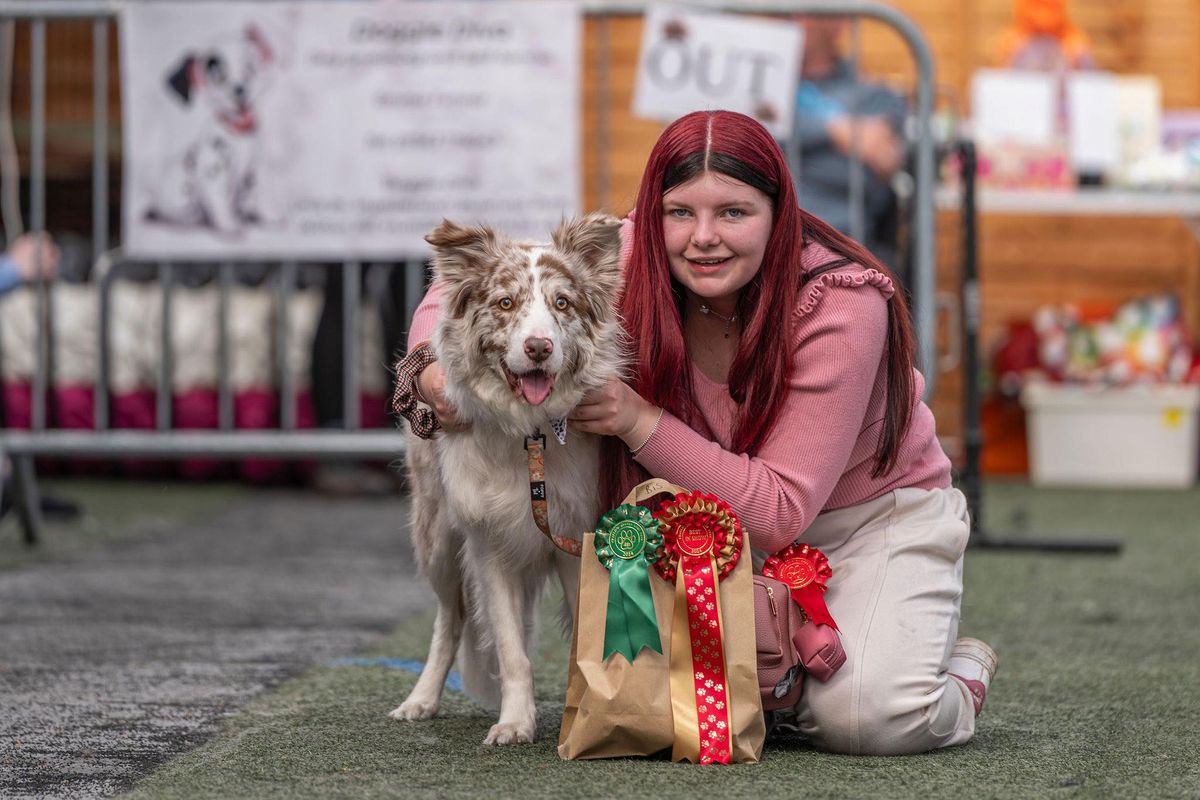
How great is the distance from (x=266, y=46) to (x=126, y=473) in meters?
3.27

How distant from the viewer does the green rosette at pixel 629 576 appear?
2.58 metres

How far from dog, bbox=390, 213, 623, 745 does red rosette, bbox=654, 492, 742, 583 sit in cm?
22

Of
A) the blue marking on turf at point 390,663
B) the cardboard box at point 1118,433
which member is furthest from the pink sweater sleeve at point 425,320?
the cardboard box at point 1118,433

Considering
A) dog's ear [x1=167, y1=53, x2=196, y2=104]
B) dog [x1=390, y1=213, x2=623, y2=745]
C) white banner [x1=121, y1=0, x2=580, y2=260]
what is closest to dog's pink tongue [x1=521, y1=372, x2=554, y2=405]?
dog [x1=390, y1=213, x2=623, y2=745]

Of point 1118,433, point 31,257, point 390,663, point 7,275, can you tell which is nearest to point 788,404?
point 390,663

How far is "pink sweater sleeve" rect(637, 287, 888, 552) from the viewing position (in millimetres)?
2666

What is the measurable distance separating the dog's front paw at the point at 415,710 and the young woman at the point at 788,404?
551 mm

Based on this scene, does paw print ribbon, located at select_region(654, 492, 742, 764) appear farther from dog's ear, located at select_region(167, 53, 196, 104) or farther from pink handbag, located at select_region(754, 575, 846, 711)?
dog's ear, located at select_region(167, 53, 196, 104)

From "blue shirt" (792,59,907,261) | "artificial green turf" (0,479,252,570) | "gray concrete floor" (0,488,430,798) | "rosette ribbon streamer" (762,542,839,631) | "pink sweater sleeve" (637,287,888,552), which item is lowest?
"artificial green turf" (0,479,252,570)

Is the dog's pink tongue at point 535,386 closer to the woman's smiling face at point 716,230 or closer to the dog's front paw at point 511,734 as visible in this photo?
the woman's smiling face at point 716,230

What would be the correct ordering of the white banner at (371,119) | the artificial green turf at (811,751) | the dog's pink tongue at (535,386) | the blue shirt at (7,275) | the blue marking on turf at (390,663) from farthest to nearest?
the blue shirt at (7,275)
the white banner at (371,119)
the blue marking on turf at (390,663)
the dog's pink tongue at (535,386)
the artificial green turf at (811,751)

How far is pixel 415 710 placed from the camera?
117 inches

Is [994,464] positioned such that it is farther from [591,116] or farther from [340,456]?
[340,456]

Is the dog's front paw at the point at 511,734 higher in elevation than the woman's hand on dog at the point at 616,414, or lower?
lower
